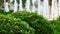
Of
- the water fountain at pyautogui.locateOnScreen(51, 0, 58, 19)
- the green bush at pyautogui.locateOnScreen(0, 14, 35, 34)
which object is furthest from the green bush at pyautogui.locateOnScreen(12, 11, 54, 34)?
the water fountain at pyautogui.locateOnScreen(51, 0, 58, 19)

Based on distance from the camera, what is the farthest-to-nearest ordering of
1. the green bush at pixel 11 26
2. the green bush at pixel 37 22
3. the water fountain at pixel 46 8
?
1. the water fountain at pixel 46 8
2. the green bush at pixel 37 22
3. the green bush at pixel 11 26

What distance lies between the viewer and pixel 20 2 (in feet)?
34.5

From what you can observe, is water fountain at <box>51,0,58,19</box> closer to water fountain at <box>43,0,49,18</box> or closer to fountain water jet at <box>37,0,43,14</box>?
water fountain at <box>43,0,49,18</box>

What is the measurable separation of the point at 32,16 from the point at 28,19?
6.9 inches

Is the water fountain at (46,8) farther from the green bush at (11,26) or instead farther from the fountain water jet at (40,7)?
the green bush at (11,26)

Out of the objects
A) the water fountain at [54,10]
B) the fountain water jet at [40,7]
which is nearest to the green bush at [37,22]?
the fountain water jet at [40,7]

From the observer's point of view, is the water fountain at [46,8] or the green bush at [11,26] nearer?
the green bush at [11,26]

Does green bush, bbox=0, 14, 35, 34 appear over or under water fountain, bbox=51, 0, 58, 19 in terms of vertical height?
over

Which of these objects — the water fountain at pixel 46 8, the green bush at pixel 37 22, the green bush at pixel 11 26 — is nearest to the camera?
the green bush at pixel 11 26

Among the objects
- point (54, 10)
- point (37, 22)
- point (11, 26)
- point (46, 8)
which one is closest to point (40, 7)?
point (46, 8)

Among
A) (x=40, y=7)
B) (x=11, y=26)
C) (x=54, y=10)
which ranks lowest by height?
(x=54, y=10)

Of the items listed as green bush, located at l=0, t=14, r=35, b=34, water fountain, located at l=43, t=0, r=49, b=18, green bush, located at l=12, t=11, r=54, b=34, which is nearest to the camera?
green bush, located at l=0, t=14, r=35, b=34

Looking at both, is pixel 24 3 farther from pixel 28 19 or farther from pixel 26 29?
pixel 26 29

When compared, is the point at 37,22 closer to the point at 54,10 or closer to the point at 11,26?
the point at 11,26
